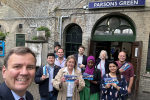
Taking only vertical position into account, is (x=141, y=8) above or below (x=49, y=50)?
above

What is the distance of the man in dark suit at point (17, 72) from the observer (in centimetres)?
87

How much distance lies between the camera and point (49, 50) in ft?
21.7

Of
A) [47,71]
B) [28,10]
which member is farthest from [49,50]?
[47,71]

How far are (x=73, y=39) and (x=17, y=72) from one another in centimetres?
580

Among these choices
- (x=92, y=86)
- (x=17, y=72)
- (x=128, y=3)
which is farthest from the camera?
(x=128, y=3)

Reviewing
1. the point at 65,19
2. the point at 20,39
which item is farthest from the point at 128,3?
the point at 20,39

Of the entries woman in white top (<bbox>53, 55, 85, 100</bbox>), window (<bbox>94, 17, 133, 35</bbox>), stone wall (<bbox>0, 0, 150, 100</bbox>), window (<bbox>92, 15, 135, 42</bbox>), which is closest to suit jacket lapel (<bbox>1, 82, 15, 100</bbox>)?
woman in white top (<bbox>53, 55, 85, 100</bbox>)

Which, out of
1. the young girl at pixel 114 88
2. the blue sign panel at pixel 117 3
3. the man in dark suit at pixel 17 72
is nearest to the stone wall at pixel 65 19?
the blue sign panel at pixel 117 3

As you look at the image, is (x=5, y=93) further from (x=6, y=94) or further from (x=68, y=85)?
(x=68, y=85)

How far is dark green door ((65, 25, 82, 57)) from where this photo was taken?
21.1 ft

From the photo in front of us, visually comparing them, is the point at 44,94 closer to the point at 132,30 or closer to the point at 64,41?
the point at 64,41

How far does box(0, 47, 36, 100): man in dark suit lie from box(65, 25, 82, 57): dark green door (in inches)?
219

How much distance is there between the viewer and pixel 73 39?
21.6ft

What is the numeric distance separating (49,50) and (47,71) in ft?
13.8
